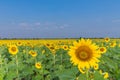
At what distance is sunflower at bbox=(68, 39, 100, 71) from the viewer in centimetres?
369

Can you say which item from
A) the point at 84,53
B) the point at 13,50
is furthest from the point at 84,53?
the point at 13,50

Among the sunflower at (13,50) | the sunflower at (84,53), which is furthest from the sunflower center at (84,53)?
the sunflower at (13,50)

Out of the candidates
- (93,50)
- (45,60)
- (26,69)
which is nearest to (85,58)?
(93,50)

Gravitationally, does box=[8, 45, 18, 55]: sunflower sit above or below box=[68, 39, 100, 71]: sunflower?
below

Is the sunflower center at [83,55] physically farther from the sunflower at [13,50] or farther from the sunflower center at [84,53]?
the sunflower at [13,50]

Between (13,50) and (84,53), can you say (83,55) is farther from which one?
(13,50)

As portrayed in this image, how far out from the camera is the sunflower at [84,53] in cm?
369

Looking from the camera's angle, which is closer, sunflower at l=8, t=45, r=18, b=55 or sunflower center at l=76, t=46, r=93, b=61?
sunflower center at l=76, t=46, r=93, b=61

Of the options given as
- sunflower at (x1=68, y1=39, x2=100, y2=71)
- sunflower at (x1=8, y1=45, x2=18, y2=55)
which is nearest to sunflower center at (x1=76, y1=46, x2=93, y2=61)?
sunflower at (x1=68, y1=39, x2=100, y2=71)

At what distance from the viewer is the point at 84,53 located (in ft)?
12.2

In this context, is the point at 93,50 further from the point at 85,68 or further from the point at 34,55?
the point at 34,55

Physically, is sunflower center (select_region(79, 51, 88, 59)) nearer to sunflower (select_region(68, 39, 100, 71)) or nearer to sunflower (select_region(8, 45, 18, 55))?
sunflower (select_region(68, 39, 100, 71))

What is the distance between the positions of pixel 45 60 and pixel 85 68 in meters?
6.92

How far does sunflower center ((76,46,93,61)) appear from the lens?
12.1 feet
